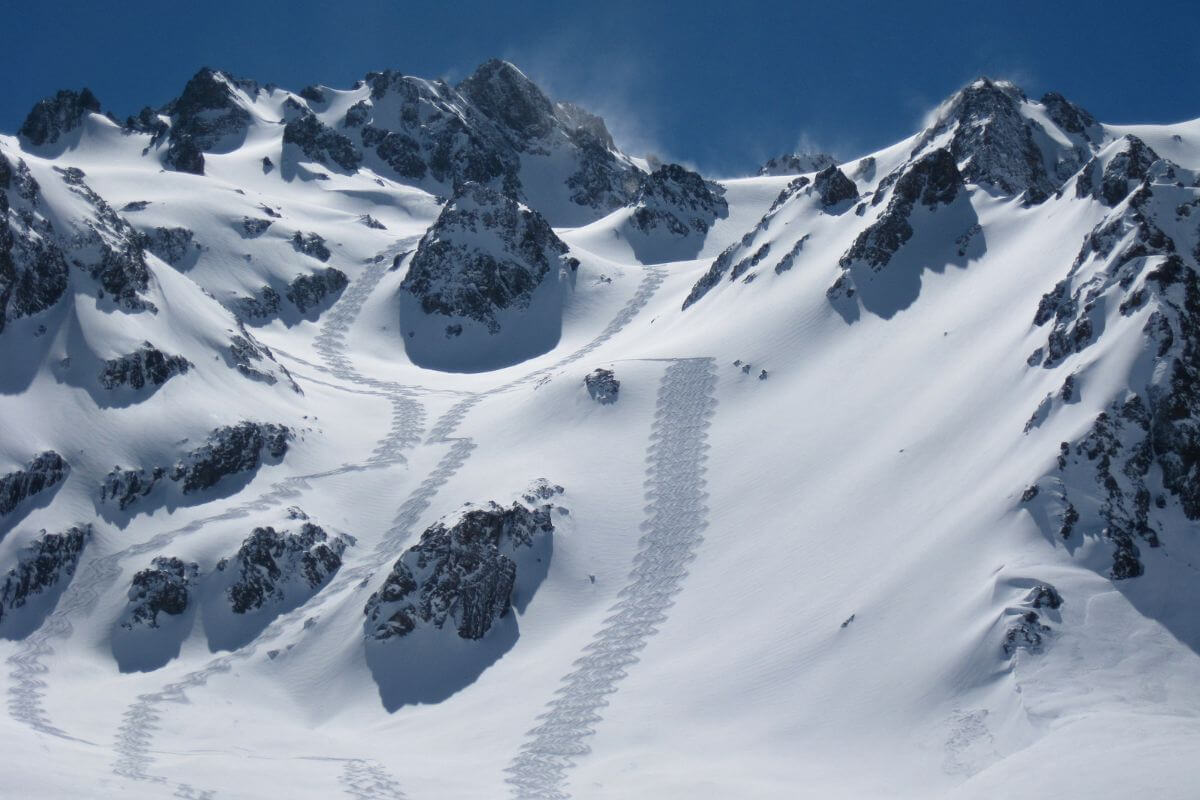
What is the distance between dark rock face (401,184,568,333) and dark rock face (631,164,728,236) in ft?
73.7

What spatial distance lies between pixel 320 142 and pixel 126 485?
101100 millimetres

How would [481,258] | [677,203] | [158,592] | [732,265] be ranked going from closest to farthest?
[158,592]
[732,265]
[481,258]
[677,203]

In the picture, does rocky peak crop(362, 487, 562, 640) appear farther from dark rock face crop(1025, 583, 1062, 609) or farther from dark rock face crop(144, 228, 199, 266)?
dark rock face crop(144, 228, 199, 266)

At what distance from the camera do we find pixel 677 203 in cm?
13788

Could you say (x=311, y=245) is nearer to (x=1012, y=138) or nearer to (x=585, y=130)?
(x=1012, y=138)

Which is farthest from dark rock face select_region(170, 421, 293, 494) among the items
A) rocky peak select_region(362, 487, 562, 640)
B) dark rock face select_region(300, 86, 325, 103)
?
dark rock face select_region(300, 86, 325, 103)

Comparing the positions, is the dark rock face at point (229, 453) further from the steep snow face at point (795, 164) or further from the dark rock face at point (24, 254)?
the steep snow face at point (795, 164)

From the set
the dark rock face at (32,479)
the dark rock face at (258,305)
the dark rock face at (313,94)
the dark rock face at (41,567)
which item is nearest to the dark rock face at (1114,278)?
the dark rock face at (41,567)

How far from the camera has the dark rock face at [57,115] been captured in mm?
151750

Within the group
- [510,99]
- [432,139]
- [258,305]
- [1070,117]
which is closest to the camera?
[258,305]

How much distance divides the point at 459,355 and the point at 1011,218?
44.2 meters

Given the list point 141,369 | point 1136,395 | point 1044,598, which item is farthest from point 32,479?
A: point 1136,395

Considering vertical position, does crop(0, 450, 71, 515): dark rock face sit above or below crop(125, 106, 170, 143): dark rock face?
below

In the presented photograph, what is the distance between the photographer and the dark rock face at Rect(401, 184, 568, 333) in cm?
10344
